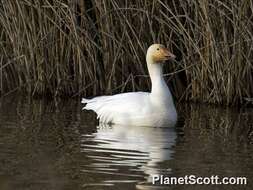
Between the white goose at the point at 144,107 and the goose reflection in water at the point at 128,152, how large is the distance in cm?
10

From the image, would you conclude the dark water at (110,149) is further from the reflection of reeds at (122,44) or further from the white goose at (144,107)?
the reflection of reeds at (122,44)

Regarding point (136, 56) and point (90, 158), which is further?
point (136, 56)

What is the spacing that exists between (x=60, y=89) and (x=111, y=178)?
539 centimetres

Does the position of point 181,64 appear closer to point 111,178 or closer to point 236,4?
point 236,4

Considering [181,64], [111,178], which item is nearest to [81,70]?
[181,64]

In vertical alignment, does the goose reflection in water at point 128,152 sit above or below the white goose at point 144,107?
below

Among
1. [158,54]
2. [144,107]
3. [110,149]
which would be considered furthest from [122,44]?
[110,149]

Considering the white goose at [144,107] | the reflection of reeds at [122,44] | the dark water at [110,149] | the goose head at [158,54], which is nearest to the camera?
the dark water at [110,149]

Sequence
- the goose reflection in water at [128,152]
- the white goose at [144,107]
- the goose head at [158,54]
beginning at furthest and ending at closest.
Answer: the goose head at [158,54], the white goose at [144,107], the goose reflection in water at [128,152]

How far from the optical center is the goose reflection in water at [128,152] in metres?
6.68

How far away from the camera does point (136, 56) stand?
11.4 metres

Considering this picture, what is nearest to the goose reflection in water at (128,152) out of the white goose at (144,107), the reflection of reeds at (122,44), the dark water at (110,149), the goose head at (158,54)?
the dark water at (110,149)

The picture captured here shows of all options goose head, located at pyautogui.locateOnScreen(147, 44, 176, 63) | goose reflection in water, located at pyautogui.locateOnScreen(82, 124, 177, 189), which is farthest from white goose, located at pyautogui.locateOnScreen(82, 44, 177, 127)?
goose reflection in water, located at pyautogui.locateOnScreen(82, 124, 177, 189)

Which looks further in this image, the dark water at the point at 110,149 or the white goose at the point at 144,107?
the white goose at the point at 144,107
